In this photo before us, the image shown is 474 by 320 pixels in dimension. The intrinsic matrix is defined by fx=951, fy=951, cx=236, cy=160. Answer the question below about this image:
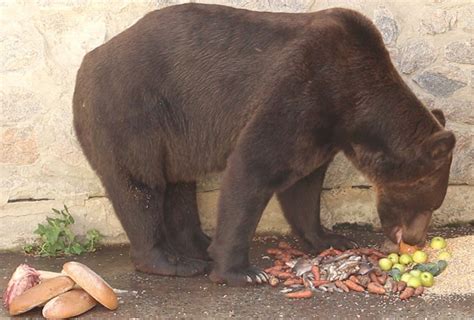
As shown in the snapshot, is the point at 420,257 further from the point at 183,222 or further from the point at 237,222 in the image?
the point at 183,222

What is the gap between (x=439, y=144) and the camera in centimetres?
530

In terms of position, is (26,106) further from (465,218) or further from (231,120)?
(465,218)

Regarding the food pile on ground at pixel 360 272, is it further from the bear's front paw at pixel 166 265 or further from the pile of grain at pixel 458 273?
the bear's front paw at pixel 166 265

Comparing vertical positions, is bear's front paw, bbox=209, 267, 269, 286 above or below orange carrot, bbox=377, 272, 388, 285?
above

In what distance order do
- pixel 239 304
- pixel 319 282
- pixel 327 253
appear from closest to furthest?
pixel 239 304, pixel 319 282, pixel 327 253

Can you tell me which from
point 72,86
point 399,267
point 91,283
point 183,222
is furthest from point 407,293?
point 72,86

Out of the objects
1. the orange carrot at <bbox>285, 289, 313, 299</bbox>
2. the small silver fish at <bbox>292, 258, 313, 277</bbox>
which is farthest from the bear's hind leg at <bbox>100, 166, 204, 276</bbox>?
the orange carrot at <bbox>285, 289, 313, 299</bbox>

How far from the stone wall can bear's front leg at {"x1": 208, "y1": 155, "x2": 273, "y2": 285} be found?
98cm

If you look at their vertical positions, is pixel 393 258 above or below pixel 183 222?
below

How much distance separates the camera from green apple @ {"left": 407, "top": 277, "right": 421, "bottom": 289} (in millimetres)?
5410

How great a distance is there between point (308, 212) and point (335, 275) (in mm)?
647

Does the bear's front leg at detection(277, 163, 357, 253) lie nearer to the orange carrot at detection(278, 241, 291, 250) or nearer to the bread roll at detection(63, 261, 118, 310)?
the orange carrot at detection(278, 241, 291, 250)

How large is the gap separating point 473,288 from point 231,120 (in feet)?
5.56

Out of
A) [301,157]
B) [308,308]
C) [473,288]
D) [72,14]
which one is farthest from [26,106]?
[473,288]
